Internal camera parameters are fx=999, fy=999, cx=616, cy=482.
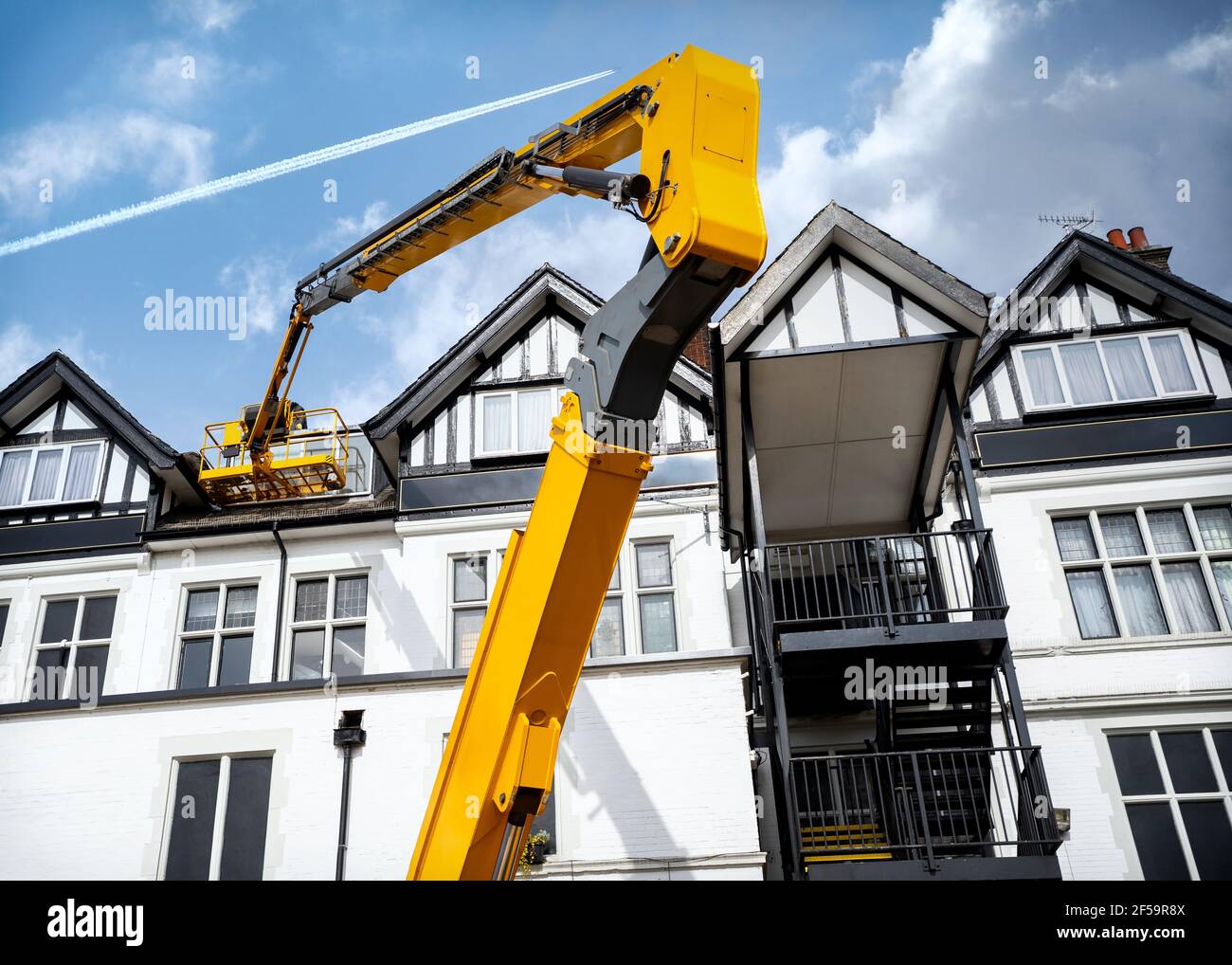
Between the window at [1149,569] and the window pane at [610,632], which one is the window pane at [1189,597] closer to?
the window at [1149,569]

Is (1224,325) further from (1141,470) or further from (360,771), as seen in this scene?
(360,771)

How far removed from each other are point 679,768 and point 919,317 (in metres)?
6.63

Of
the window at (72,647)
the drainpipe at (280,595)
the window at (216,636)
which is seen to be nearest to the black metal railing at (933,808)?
the drainpipe at (280,595)

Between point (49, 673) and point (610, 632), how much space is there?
951cm

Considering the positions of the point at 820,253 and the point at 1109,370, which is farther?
the point at 1109,370

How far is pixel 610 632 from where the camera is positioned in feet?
51.2

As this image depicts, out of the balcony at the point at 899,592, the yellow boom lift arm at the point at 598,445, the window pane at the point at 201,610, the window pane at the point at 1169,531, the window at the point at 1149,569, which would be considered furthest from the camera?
the window pane at the point at 201,610

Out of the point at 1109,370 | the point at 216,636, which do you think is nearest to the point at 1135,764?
the point at 1109,370

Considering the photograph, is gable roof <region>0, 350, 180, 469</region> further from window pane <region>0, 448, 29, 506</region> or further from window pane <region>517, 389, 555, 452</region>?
window pane <region>517, 389, 555, 452</region>

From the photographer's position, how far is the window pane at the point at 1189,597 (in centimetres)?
1503

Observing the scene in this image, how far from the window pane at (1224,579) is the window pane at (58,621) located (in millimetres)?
18646

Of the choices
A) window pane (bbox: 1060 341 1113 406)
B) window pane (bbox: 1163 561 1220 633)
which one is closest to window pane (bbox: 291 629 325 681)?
window pane (bbox: 1060 341 1113 406)

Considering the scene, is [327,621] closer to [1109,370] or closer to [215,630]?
[215,630]

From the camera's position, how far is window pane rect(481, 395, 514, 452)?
1733cm
